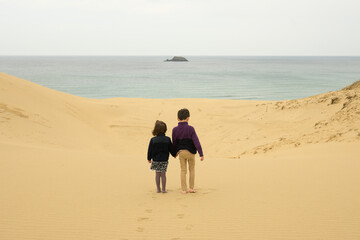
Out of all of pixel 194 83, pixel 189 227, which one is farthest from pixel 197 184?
pixel 194 83

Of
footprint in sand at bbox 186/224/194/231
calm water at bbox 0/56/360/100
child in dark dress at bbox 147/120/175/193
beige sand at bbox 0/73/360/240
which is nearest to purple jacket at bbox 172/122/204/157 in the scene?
child in dark dress at bbox 147/120/175/193

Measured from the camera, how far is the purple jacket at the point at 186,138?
4910mm

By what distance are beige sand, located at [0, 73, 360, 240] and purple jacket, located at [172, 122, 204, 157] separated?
0.80 m

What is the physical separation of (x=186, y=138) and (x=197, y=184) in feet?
4.33

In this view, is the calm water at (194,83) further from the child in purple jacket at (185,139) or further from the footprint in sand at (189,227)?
the footprint in sand at (189,227)

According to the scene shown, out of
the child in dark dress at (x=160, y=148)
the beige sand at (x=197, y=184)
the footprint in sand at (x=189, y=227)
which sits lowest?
the footprint in sand at (x=189, y=227)

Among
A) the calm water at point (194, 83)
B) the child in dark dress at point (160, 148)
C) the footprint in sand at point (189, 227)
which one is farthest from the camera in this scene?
the calm water at point (194, 83)

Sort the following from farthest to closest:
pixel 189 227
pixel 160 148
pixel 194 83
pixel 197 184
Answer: pixel 194 83 → pixel 197 184 → pixel 160 148 → pixel 189 227

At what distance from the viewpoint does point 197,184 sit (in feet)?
19.1

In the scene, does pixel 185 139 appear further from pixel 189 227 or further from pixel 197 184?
pixel 189 227

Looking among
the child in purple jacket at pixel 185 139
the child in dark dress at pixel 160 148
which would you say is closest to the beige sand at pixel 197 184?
the child in dark dress at pixel 160 148

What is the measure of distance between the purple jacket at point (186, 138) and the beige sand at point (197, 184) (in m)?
0.80

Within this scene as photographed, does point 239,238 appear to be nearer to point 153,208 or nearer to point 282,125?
point 153,208

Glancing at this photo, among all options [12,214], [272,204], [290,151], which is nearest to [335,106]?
[290,151]
